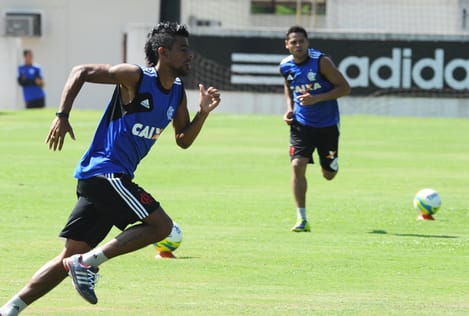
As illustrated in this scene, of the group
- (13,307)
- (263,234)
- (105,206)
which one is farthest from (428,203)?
(13,307)

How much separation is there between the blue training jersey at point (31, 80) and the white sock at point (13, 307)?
3255cm

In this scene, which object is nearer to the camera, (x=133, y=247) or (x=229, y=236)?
(x=133, y=247)

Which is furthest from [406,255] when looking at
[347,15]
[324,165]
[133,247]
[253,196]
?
[347,15]

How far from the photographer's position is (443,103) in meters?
38.1

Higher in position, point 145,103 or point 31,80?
point 145,103

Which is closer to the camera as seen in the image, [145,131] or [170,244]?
[145,131]

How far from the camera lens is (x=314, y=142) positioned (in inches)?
590

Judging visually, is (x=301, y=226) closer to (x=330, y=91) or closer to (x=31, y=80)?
(x=330, y=91)

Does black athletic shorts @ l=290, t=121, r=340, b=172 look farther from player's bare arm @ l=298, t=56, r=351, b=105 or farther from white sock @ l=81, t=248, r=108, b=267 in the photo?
white sock @ l=81, t=248, r=108, b=267

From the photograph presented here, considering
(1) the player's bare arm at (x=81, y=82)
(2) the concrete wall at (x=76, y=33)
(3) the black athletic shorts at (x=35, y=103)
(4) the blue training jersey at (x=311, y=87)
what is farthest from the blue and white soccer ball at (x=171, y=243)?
(2) the concrete wall at (x=76, y=33)

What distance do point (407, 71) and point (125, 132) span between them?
30200mm

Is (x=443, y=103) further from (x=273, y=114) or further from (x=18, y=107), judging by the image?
(x=18, y=107)

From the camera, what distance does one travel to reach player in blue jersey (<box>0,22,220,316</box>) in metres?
8.16

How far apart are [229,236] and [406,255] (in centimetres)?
217
